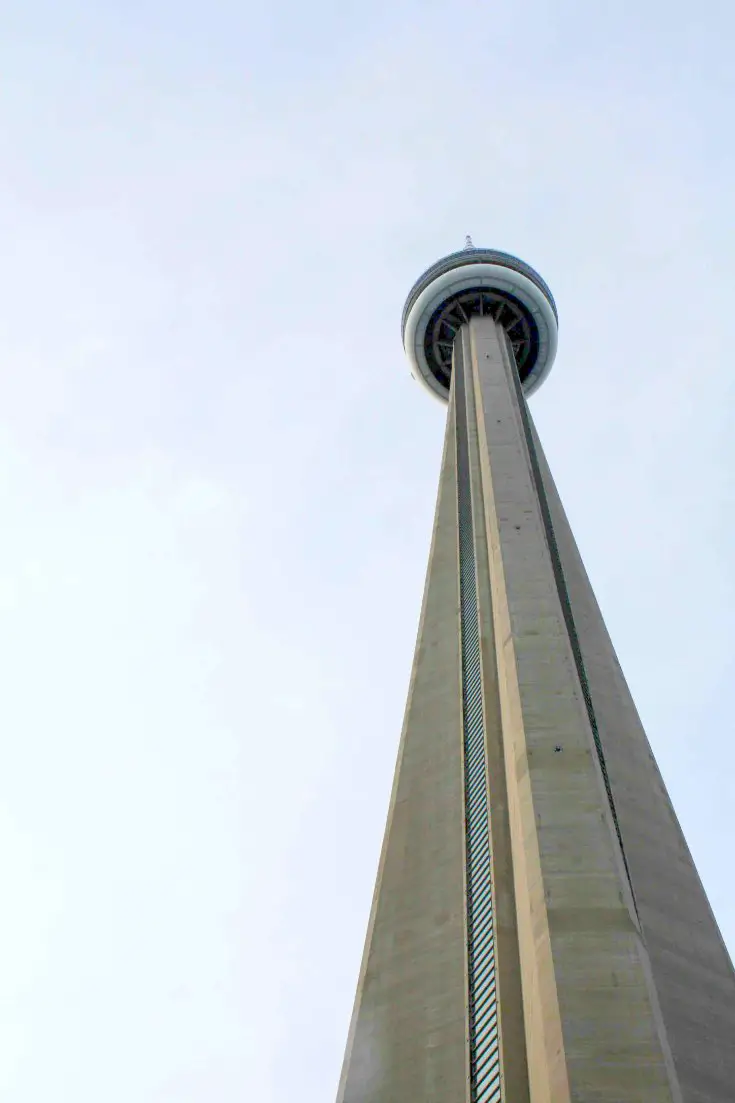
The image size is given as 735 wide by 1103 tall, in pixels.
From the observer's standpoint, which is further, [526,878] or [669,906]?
[669,906]

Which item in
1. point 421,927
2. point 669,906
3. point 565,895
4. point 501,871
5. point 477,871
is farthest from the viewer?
point 477,871

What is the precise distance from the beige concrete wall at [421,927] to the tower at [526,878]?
0.03 m

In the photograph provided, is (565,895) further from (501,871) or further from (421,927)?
(421,927)

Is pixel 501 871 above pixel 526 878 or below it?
above

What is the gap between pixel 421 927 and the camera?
44.8 ft

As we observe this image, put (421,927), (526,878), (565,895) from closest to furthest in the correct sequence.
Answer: (565,895), (526,878), (421,927)

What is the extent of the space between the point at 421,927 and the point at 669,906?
11.7 ft

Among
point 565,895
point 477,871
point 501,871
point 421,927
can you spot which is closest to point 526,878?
point 565,895

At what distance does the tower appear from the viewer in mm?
7629

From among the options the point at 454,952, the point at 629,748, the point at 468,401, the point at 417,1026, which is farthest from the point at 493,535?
the point at 468,401

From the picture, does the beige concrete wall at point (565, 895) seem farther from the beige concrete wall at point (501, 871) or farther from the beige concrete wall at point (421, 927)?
the beige concrete wall at point (421, 927)

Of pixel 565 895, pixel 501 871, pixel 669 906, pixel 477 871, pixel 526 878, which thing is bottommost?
pixel 565 895

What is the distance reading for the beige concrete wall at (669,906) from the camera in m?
8.84

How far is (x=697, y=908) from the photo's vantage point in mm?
12109
